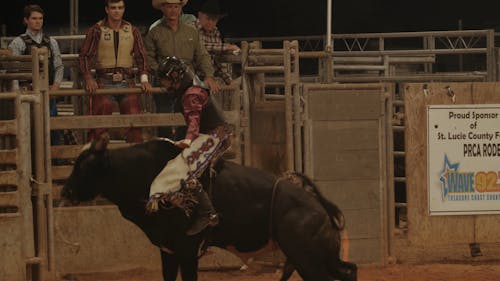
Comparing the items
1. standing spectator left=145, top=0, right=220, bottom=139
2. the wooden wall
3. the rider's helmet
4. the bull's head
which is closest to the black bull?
the bull's head

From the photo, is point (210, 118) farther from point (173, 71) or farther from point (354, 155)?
point (354, 155)

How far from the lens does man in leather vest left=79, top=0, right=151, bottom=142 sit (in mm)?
10602

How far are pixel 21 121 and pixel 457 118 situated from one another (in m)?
4.70

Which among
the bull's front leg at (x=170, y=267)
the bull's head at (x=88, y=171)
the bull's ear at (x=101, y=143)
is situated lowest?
the bull's front leg at (x=170, y=267)

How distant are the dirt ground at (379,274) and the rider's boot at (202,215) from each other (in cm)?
224

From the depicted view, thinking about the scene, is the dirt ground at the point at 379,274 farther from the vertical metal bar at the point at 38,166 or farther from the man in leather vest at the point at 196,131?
the man in leather vest at the point at 196,131

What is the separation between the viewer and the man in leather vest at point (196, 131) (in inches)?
338

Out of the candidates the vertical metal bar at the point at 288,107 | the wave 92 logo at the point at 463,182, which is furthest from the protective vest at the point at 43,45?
the wave 92 logo at the point at 463,182

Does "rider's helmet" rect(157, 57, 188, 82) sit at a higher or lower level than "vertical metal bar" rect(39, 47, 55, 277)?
higher

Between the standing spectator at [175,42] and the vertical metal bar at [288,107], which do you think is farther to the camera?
the vertical metal bar at [288,107]

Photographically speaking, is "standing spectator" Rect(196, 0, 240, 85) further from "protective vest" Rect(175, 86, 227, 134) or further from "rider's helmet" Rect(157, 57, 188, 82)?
"rider's helmet" Rect(157, 57, 188, 82)

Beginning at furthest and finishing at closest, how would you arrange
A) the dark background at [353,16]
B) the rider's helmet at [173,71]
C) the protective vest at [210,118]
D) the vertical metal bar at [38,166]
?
the dark background at [353,16]
the vertical metal bar at [38,166]
the protective vest at [210,118]
the rider's helmet at [173,71]

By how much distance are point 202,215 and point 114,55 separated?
2.60 metres

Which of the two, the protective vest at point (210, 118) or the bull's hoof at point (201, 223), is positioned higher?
the protective vest at point (210, 118)
